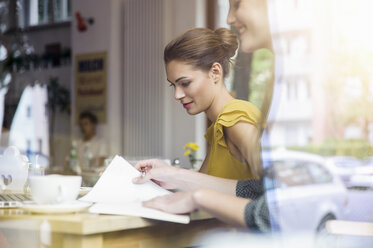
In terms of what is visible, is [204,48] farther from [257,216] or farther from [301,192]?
[257,216]

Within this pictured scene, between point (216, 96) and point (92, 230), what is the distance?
0.64 metres

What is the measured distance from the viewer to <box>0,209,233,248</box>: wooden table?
0.85 metres

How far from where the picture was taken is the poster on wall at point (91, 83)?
17.0 ft

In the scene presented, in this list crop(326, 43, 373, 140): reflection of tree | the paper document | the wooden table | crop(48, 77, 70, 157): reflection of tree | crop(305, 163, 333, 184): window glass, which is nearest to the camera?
the wooden table

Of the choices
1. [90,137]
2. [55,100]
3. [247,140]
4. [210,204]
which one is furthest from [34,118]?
[210,204]

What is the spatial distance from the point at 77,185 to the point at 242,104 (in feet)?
1.58

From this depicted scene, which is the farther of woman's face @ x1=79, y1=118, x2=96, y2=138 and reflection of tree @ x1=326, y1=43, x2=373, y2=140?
woman's face @ x1=79, y1=118, x2=96, y2=138

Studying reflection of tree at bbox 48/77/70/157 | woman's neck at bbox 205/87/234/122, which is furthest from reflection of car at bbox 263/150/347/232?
reflection of tree at bbox 48/77/70/157

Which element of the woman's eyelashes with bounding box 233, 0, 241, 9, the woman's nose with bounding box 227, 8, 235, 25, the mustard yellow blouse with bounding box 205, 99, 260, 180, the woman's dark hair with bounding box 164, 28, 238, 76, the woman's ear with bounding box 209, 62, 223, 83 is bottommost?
the mustard yellow blouse with bounding box 205, 99, 260, 180

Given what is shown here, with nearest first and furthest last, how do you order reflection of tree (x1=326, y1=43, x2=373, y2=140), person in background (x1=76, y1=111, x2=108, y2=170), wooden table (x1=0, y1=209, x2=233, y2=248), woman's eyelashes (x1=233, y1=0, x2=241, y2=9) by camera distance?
wooden table (x1=0, y1=209, x2=233, y2=248), woman's eyelashes (x1=233, y1=0, x2=241, y2=9), reflection of tree (x1=326, y1=43, x2=373, y2=140), person in background (x1=76, y1=111, x2=108, y2=170)

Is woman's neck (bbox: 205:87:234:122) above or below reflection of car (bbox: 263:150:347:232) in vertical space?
above

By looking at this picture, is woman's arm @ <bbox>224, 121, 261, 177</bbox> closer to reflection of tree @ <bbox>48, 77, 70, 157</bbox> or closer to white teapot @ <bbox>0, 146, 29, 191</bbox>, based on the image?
white teapot @ <bbox>0, 146, 29, 191</bbox>

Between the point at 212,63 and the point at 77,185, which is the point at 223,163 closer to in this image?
the point at 212,63

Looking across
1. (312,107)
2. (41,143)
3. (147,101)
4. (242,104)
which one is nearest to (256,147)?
(242,104)
